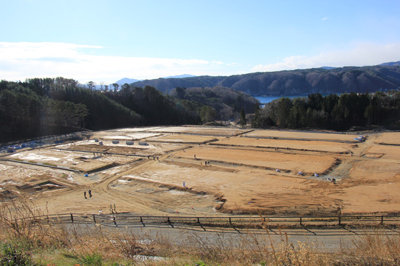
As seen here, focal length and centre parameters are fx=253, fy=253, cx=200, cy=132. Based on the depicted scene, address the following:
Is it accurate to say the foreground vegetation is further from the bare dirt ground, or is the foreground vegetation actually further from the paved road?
the bare dirt ground

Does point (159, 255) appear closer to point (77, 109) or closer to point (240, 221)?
point (240, 221)

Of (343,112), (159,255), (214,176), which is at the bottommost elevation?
(214,176)

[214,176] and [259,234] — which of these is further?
[214,176]

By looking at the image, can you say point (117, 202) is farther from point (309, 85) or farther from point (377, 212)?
point (309, 85)

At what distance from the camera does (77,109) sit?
177 feet

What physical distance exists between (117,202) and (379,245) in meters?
15.1

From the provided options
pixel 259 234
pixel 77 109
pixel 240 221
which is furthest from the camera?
pixel 77 109

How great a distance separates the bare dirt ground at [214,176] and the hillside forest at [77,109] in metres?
15.3

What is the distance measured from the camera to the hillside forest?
4772 cm

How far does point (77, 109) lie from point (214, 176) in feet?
140

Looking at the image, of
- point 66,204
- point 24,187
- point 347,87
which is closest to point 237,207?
point 66,204

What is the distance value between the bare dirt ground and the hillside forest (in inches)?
602

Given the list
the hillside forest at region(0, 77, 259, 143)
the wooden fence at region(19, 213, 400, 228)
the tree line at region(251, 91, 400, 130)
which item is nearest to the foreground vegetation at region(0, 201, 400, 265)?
the wooden fence at region(19, 213, 400, 228)

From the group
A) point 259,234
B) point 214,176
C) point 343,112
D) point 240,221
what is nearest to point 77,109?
point 214,176
